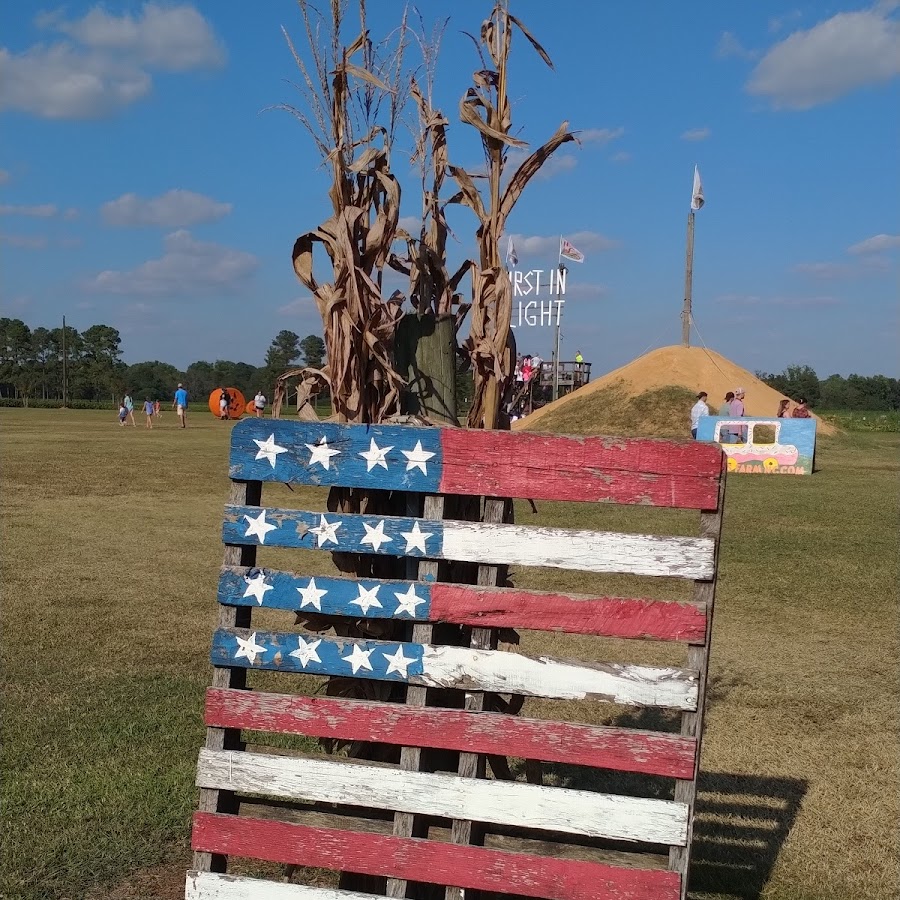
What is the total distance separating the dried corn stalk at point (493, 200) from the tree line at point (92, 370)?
79.3 metres

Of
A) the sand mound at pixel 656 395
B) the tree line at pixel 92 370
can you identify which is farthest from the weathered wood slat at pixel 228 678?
the tree line at pixel 92 370

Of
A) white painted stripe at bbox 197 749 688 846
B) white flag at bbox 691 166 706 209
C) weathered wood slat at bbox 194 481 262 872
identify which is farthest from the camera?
white flag at bbox 691 166 706 209

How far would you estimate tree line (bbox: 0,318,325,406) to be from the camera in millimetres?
88562

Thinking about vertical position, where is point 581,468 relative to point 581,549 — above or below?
above

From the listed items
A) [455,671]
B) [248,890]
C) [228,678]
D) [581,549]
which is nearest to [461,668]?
[455,671]

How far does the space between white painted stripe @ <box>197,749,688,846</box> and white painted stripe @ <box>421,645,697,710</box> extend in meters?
0.28

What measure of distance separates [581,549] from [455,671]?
1.81 ft

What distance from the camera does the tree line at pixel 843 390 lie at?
277ft

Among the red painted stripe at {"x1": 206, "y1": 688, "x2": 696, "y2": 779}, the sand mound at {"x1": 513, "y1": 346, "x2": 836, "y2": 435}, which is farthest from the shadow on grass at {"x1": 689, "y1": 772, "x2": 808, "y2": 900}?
the sand mound at {"x1": 513, "y1": 346, "x2": 836, "y2": 435}

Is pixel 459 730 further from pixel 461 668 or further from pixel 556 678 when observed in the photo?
pixel 556 678

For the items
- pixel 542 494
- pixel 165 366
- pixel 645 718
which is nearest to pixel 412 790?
pixel 542 494

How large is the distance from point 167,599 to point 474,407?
19.7 feet

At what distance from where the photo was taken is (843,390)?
91000 mm

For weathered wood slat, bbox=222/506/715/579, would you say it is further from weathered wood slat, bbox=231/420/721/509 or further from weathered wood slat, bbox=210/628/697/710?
weathered wood slat, bbox=210/628/697/710
